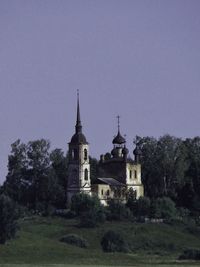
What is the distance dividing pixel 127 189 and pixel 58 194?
6.69m

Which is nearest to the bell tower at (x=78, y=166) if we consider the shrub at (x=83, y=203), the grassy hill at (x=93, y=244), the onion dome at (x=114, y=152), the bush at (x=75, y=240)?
the shrub at (x=83, y=203)

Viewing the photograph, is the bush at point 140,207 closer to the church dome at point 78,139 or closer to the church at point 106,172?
the church at point 106,172

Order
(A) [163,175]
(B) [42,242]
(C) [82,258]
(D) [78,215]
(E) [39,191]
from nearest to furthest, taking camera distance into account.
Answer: (C) [82,258] < (B) [42,242] < (D) [78,215] < (E) [39,191] < (A) [163,175]

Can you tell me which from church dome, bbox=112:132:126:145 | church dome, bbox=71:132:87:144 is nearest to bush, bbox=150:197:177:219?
church dome, bbox=71:132:87:144

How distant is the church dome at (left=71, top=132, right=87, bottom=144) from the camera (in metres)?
113

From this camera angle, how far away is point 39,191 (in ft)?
373

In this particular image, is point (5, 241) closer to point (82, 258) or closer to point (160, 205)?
point (82, 258)

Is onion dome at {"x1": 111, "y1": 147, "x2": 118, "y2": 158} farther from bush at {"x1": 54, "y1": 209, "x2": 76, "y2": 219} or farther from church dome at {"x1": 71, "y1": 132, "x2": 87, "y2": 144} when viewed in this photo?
bush at {"x1": 54, "y1": 209, "x2": 76, "y2": 219}

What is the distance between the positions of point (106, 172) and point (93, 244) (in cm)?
2544

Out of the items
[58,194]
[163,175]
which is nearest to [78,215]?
[58,194]

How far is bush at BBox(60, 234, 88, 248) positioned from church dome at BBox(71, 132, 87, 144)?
68.7ft

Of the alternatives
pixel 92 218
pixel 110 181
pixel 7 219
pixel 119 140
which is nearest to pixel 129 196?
pixel 110 181

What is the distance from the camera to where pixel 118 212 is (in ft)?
351

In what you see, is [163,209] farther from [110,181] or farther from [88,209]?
[110,181]
